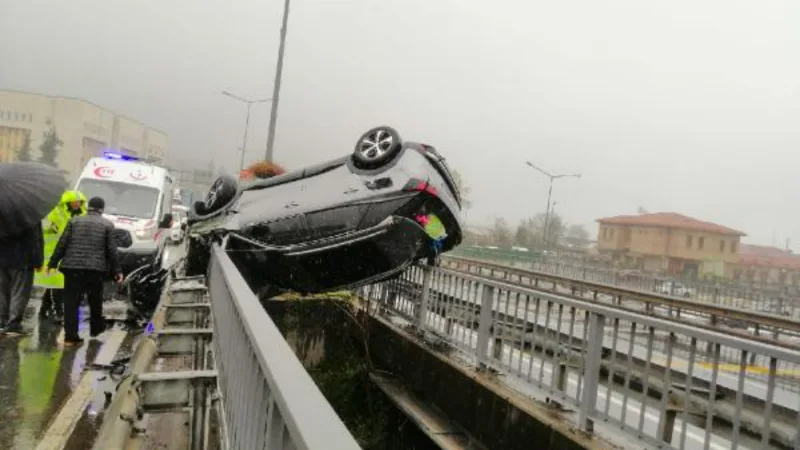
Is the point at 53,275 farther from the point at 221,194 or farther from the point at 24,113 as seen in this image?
the point at 24,113

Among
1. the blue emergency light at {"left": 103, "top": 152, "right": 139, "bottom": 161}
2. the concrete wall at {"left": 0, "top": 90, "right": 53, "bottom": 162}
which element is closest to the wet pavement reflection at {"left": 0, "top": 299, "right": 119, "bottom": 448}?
the blue emergency light at {"left": 103, "top": 152, "right": 139, "bottom": 161}

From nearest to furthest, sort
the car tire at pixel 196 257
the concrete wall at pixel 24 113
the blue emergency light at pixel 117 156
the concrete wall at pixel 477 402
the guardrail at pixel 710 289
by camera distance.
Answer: the concrete wall at pixel 477 402 < the car tire at pixel 196 257 < the blue emergency light at pixel 117 156 < the guardrail at pixel 710 289 < the concrete wall at pixel 24 113

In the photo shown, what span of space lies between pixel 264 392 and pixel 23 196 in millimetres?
6124

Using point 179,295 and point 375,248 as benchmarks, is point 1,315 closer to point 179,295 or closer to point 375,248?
point 179,295

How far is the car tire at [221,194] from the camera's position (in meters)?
8.55

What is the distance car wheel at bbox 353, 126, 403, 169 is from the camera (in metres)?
7.12

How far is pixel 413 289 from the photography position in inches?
335

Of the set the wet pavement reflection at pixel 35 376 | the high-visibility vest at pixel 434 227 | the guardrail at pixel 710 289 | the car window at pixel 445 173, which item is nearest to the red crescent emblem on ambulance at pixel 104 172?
the wet pavement reflection at pixel 35 376

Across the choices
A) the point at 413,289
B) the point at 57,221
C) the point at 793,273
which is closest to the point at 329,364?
the point at 413,289

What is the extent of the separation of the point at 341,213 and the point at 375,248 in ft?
1.82

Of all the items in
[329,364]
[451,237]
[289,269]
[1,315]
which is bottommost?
[329,364]

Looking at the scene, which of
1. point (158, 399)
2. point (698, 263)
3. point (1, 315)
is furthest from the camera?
point (698, 263)

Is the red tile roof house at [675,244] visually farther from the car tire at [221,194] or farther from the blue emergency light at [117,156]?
the car tire at [221,194]

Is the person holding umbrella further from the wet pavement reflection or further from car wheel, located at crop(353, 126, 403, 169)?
car wheel, located at crop(353, 126, 403, 169)
